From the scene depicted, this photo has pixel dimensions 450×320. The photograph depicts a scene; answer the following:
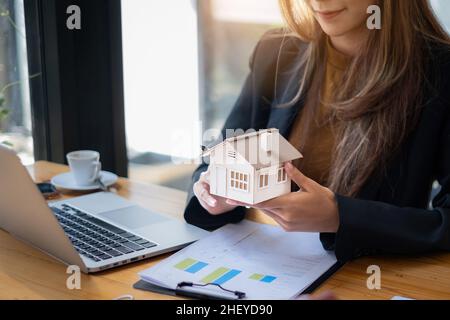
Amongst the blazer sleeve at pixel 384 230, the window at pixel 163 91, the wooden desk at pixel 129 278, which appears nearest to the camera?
the wooden desk at pixel 129 278

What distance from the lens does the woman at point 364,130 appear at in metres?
1.02

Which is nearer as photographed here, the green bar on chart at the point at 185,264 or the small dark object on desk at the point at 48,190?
the green bar on chart at the point at 185,264

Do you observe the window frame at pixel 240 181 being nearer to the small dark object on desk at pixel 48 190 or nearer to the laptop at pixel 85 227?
the laptop at pixel 85 227

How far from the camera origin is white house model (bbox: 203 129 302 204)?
92 cm

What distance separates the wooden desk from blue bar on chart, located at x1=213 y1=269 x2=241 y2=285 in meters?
0.08

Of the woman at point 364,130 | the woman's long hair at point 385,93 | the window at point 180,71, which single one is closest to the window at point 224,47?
the window at point 180,71

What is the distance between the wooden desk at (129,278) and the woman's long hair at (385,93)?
234 millimetres

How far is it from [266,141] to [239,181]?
0.26 feet

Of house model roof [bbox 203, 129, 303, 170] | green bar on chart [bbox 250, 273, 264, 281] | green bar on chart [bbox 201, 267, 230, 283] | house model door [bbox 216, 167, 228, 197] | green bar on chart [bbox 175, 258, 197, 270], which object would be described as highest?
house model roof [bbox 203, 129, 303, 170]

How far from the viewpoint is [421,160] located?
1200mm

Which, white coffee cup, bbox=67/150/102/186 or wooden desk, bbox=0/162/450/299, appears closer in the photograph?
wooden desk, bbox=0/162/450/299

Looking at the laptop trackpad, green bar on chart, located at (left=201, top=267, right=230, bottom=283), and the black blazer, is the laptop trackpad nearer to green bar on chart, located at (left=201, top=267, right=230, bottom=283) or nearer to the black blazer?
the black blazer

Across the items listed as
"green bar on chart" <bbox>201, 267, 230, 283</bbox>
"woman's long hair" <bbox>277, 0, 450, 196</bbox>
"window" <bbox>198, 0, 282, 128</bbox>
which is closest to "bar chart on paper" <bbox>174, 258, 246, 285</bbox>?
"green bar on chart" <bbox>201, 267, 230, 283</bbox>

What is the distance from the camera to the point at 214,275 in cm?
94
